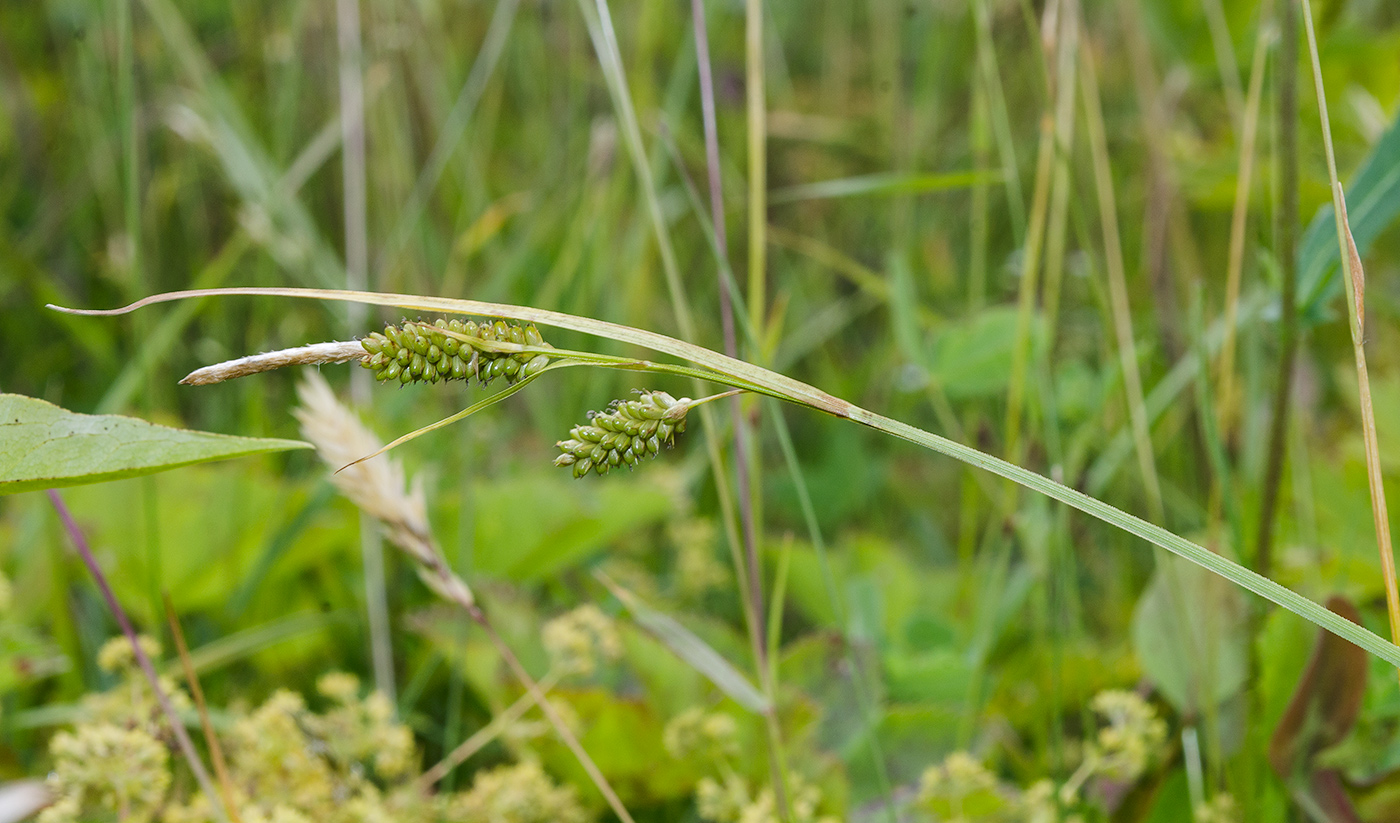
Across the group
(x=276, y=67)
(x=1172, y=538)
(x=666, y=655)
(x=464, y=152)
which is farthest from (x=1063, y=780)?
(x=276, y=67)

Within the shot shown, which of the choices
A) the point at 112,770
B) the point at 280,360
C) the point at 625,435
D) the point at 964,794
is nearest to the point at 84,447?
the point at 280,360

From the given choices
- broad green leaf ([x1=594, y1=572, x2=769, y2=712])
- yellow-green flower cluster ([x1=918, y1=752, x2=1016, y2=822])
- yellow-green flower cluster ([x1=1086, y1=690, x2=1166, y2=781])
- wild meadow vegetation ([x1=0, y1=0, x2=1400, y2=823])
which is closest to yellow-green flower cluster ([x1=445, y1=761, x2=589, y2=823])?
wild meadow vegetation ([x1=0, y1=0, x2=1400, y2=823])

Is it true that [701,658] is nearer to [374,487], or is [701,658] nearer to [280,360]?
[374,487]

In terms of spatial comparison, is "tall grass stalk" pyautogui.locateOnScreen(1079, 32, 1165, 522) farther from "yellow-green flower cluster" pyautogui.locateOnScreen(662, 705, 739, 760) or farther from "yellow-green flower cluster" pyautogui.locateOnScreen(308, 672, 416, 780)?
"yellow-green flower cluster" pyautogui.locateOnScreen(308, 672, 416, 780)

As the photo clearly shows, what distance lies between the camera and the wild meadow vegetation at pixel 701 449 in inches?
22.4

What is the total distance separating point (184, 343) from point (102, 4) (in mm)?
463

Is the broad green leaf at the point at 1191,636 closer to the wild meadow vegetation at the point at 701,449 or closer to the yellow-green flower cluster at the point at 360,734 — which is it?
the wild meadow vegetation at the point at 701,449

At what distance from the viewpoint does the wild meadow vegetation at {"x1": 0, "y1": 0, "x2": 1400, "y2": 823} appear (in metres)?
0.57

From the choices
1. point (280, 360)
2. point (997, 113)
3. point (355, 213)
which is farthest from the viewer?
point (355, 213)

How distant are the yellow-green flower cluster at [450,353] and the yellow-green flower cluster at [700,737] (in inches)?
14.1

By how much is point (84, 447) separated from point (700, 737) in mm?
444

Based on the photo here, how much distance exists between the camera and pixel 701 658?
24.3 inches

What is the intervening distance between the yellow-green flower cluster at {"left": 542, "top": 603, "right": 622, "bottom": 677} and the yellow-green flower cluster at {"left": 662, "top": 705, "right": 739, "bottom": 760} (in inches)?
2.9

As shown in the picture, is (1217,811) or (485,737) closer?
(1217,811)
